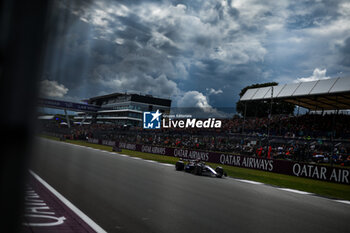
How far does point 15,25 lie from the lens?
2.12 feet

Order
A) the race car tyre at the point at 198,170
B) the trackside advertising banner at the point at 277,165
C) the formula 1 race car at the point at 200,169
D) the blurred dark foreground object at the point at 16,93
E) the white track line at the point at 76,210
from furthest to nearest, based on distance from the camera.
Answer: the trackside advertising banner at the point at 277,165, the race car tyre at the point at 198,170, the formula 1 race car at the point at 200,169, the white track line at the point at 76,210, the blurred dark foreground object at the point at 16,93

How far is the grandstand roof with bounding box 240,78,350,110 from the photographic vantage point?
23.5 metres

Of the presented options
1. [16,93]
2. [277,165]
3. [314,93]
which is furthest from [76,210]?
[314,93]

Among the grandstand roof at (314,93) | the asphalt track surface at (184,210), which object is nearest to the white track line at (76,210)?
the asphalt track surface at (184,210)

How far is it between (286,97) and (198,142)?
28.6 ft

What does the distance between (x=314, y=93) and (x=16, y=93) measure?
2684cm

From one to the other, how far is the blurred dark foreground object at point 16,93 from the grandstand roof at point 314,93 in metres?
25.2

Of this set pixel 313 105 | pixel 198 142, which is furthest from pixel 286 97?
pixel 198 142

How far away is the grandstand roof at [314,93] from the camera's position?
23516mm

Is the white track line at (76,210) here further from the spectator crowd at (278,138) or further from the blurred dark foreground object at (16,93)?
the spectator crowd at (278,138)

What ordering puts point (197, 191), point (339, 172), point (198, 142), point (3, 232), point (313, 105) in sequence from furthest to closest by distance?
point (313, 105)
point (198, 142)
point (339, 172)
point (197, 191)
point (3, 232)

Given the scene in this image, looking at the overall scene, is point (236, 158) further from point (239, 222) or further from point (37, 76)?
point (37, 76)

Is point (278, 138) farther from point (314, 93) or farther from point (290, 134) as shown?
point (314, 93)

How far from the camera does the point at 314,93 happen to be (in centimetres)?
2478
